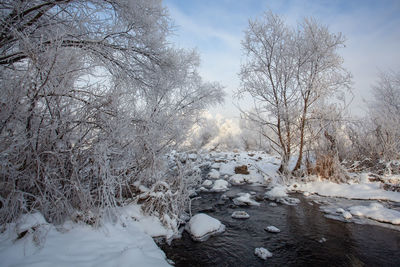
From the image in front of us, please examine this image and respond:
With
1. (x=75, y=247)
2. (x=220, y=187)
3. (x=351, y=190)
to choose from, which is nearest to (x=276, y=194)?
(x=220, y=187)

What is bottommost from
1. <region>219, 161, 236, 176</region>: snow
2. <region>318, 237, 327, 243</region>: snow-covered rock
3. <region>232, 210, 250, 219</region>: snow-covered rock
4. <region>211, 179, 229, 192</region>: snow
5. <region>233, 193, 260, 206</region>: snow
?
<region>318, 237, 327, 243</region>: snow-covered rock

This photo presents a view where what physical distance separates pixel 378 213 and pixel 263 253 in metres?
3.04

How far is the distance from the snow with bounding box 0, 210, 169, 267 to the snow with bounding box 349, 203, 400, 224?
4.34m

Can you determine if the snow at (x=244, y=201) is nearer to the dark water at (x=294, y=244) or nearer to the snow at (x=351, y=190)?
the dark water at (x=294, y=244)

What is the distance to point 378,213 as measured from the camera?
4.16 m

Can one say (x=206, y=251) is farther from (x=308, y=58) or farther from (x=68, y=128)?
(x=308, y=58)

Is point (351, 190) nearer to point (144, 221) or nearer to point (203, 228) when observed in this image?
point (203, 228)

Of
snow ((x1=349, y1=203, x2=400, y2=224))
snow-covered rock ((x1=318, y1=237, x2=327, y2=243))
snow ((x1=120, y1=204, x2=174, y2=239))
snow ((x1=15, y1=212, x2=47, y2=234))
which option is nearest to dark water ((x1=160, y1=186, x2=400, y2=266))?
snow-covered rock ((x1=318, y1=237, x2=327, y2=243))

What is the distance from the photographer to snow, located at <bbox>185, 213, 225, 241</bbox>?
11.4ft

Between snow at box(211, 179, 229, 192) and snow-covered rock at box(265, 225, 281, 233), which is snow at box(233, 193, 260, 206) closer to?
snow at box(211, 179, 229, 192)

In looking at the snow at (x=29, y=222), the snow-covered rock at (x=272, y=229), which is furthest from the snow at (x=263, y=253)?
the snow at (x=29, y=222)

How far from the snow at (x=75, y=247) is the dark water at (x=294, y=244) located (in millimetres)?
600

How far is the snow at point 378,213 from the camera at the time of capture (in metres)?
3.93

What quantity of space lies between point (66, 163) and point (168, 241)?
2.06 m
